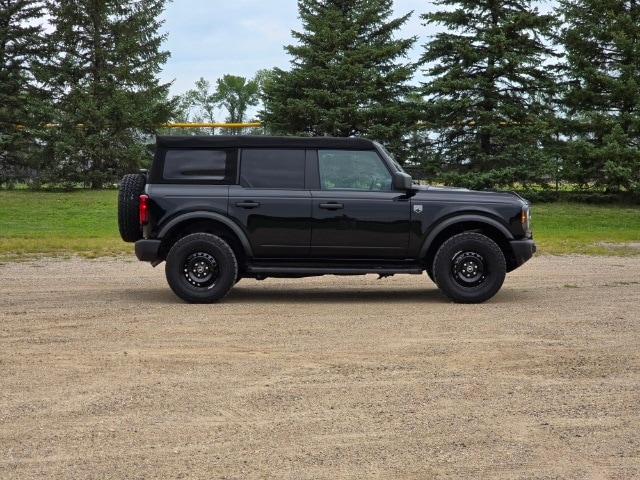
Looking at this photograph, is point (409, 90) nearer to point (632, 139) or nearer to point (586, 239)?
point (632, 139)

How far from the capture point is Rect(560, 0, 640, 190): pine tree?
2962 centimetres

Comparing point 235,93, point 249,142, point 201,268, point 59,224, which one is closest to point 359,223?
point 249,142

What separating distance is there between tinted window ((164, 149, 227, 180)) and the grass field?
653 centimetres

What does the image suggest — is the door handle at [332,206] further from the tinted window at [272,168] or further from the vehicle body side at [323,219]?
the tinted window at [272,168]

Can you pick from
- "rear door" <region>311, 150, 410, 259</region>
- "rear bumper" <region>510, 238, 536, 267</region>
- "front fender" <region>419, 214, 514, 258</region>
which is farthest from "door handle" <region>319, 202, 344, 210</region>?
"rear bumper" <region>510, 238, 536, 267</region>

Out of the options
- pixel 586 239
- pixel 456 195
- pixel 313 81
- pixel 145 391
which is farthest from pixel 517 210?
pixel 313 81

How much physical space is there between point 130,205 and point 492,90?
23206 millimetres

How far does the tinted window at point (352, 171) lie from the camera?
36.0 feet

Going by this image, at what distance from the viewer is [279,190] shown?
10945 millimetres

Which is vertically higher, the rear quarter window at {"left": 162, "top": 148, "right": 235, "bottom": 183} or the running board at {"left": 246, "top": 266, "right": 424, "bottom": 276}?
the rear quarter window at {"left": 162, "top": 148, "right": 235, "bottom": 183}

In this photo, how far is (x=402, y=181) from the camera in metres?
10.7

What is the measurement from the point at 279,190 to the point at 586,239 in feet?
40.1

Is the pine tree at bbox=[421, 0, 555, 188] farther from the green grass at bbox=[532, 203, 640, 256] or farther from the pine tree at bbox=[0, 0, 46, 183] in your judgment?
the pine tree at bbox=[0, 0, 46, 183]

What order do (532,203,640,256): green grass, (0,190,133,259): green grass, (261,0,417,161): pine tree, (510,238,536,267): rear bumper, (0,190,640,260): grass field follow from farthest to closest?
(261,0,417,161): pine tree, (532,203,640,256): green grass, (0,190,640,260): grass field, (0,190,133,259): green grass, (510,238,536,267): rear bumper
